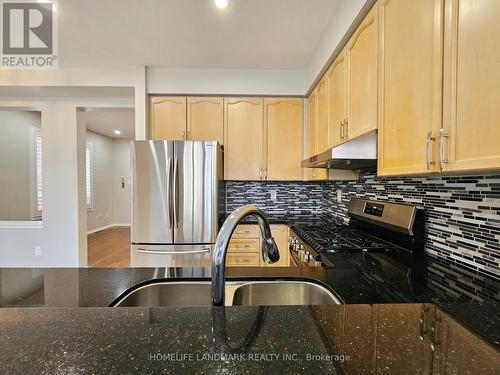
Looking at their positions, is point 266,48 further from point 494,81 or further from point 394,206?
point 494,81

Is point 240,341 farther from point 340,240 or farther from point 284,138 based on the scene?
point 284,138

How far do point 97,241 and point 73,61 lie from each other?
14.0ft

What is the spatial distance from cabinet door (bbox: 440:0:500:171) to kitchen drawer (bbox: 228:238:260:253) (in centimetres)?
201

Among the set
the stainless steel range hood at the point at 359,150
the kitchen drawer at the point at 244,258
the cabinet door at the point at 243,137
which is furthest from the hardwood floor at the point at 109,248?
the stainless steel range hood at the point at 359,150

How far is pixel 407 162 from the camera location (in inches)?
45.4

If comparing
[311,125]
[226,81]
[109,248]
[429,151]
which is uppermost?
[226,81]

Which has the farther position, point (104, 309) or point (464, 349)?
point (104, 309)

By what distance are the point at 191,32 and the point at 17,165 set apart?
409 centimetres

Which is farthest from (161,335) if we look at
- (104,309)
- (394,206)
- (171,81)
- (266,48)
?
(171,81)

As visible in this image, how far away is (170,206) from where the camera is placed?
2367 mm

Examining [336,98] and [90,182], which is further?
[90,182]

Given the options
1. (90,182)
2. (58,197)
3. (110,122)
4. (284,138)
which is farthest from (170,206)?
(90,182)

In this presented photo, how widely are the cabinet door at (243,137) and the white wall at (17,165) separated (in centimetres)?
371

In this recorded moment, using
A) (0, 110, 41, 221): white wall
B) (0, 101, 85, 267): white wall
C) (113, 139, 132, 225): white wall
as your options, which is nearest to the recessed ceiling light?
(0, 101, 85, 267): white wall
